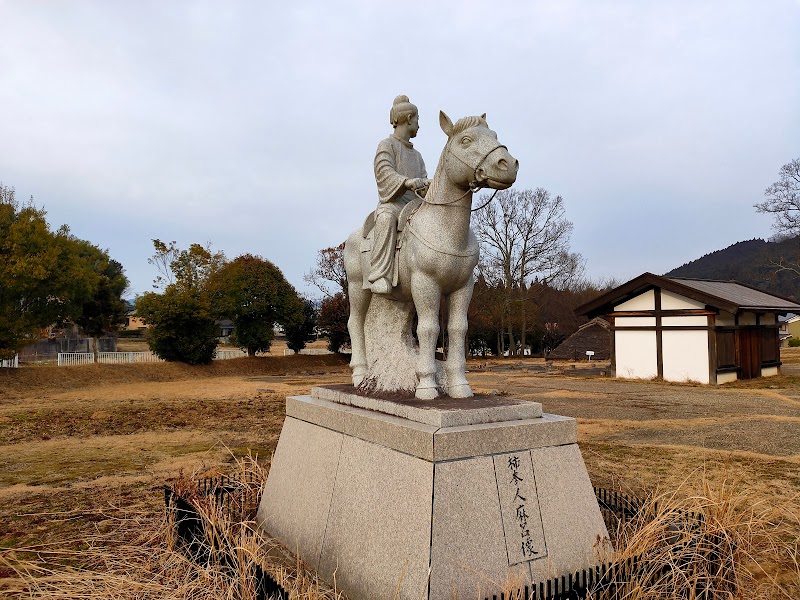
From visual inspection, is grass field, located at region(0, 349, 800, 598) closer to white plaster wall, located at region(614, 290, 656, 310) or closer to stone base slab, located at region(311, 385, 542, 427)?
stone base slab, located at region(311, 385, 542, 427)

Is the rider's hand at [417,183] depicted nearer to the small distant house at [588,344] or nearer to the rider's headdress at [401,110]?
the rider's headdress at [401,110]

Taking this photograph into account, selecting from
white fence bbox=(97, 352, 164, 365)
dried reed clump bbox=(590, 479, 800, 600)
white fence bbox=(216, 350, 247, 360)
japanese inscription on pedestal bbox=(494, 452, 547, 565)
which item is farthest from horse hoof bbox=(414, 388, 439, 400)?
white fence bbox=(216, 350, 247, 360)

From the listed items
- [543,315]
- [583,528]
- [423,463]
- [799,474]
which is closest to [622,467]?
[799,474]

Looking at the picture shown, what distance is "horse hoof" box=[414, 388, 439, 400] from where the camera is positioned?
3643mm

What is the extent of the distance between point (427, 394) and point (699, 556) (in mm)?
1832

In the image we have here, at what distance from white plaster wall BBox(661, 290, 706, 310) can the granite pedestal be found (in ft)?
48.5

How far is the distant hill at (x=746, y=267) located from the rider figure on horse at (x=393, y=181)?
135 feet

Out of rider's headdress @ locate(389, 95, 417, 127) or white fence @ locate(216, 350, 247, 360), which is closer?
rider's headdress @ locate(389, 95, 417, 127)

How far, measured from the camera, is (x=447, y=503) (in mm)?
2740

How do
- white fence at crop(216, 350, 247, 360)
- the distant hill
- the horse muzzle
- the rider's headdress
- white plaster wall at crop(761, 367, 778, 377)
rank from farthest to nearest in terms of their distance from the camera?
the distant hill < white fence at crop(216, 350, 247, 360) < white plaster wall at crop(761, 367, 778, 377) < the rider's headdress < the horse muzzle

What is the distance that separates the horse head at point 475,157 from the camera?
3.29m

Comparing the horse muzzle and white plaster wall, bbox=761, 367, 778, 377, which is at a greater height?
the horse muzzle

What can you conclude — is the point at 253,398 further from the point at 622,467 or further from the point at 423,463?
the point at 423,463

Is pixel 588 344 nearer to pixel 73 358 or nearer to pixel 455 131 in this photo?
pixel 73 358
